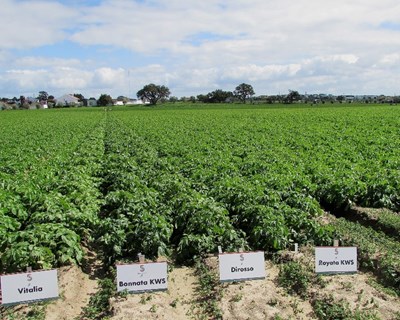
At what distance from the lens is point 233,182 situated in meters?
10.6

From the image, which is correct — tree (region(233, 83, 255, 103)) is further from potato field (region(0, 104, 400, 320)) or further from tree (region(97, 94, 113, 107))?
potato field (region(0, 104, 400, 320))

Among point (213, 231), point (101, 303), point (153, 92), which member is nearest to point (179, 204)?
point (213, 231)

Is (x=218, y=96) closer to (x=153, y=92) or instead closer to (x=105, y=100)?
(x=153, y=92)

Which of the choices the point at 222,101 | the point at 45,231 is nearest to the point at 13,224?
the point at 45,231

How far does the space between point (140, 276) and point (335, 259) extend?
299cm

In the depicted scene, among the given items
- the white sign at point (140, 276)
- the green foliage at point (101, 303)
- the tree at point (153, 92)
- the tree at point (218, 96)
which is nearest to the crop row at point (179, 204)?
the green foliage at point (101, 303)

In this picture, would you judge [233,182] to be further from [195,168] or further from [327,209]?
[195,168]

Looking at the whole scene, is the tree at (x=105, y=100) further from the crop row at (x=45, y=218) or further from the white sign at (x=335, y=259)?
the white sign at (x=335, y=259)

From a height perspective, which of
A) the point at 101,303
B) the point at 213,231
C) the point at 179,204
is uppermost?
the point at 179,204

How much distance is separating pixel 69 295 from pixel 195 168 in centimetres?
801

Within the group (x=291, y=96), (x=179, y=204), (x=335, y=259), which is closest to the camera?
(x=335, y=259)

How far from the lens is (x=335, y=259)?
6535mm

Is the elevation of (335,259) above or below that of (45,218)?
below

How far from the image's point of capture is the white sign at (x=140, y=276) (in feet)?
19.9
